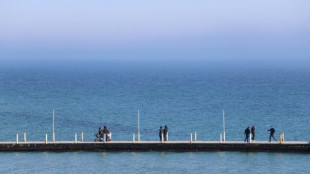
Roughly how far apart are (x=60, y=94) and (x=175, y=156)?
200 feet

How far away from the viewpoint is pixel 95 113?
71.9 metres

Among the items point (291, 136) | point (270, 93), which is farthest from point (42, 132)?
point (270, 93)

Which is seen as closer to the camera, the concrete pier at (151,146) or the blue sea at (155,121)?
the blue sea at (155,121)

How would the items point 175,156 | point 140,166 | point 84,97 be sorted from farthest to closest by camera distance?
point 84,97 < point 175,156 < point 140,166

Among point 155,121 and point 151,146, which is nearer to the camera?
point 151,146

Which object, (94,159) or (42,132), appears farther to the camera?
(42,132)

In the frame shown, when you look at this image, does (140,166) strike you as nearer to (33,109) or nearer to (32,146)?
(32,146)

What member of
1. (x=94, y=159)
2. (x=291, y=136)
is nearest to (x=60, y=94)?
(x=291, y=136)

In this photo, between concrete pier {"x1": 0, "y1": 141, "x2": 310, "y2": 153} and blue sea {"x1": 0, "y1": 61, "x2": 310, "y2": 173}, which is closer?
blue sea {"x1": 0, "y1": 61, "x2": 310, "y2": 173}

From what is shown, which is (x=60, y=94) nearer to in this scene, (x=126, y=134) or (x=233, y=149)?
(x=126, y=134)

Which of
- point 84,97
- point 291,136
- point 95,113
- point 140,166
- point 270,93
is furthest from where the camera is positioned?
point 270,93

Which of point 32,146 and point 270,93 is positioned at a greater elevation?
point 270,93

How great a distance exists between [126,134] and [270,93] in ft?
173

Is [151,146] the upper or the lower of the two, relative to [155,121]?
lower
